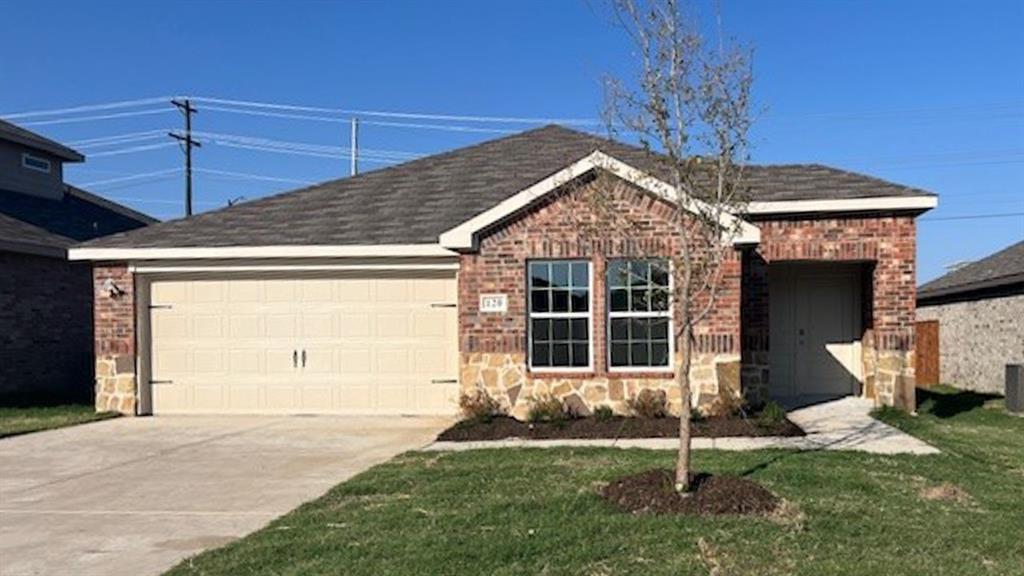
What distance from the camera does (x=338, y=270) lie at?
1433 cm

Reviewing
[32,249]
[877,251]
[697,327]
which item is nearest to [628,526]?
[697,327]

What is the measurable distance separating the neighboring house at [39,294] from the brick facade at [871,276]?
13.2 m

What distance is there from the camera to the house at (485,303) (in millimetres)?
12469

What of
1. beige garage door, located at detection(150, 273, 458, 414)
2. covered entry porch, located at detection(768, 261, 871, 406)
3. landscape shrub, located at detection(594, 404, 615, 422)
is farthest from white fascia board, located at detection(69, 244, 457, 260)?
covered entry porch, located at detection(768, 261, 871, 406)

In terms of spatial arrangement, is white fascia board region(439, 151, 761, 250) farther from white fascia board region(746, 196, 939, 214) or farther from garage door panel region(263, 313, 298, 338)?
garage door panel region(263, 313, 298, 338)

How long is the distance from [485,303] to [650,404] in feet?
9.36

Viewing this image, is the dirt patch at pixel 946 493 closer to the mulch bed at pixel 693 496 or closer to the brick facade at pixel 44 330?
the mulch bed at pixel 693 496

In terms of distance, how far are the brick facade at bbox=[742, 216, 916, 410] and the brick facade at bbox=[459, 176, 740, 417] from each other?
1689 millimetres

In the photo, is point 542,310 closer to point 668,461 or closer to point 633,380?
point 633,380

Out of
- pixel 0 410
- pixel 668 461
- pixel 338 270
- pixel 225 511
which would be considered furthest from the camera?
pixel 0 410

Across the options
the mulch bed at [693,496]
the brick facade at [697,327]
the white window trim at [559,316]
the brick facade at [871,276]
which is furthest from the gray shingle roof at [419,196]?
the mulch bed at [693,496]

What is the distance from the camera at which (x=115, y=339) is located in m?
14.7

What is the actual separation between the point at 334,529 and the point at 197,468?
3.76 metres

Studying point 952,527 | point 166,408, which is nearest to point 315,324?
point 166,408
